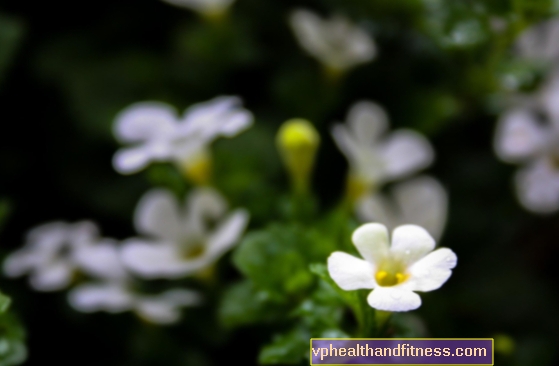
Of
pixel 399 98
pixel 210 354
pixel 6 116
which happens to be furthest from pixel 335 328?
pixel 6 116

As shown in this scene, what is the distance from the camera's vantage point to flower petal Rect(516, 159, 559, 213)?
34.5 inches

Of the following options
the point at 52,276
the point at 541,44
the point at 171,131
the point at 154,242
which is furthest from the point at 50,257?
the point at 541,44

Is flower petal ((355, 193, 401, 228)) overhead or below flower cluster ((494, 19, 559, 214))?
below

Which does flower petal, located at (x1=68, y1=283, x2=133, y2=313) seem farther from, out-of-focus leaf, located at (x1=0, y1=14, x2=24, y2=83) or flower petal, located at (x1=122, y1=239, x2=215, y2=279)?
out-of-focus leaf, located at (x1=0, y1=14, x2=24, y2=83)

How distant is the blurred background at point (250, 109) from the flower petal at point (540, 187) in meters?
0.12

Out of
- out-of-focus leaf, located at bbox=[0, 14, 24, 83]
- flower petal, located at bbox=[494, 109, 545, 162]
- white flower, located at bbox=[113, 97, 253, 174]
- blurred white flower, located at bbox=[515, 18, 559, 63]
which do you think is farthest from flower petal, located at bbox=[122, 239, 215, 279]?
blurred white flower, located at bbox=[515, 18, 559, 63]

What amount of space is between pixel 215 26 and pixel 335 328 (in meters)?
0.61

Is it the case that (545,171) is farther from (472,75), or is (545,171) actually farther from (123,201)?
(123,201)

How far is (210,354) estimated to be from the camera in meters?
0.87

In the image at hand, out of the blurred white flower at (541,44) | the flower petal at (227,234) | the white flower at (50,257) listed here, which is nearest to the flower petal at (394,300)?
the flower petal at (227,234)

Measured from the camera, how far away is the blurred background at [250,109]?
944 mm

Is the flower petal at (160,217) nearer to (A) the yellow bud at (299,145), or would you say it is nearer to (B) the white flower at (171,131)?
(B) the white flower at (171,131)

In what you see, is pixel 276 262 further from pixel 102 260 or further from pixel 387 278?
pixel 102 260

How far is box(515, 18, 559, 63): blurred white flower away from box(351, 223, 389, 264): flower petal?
546 millimetres
